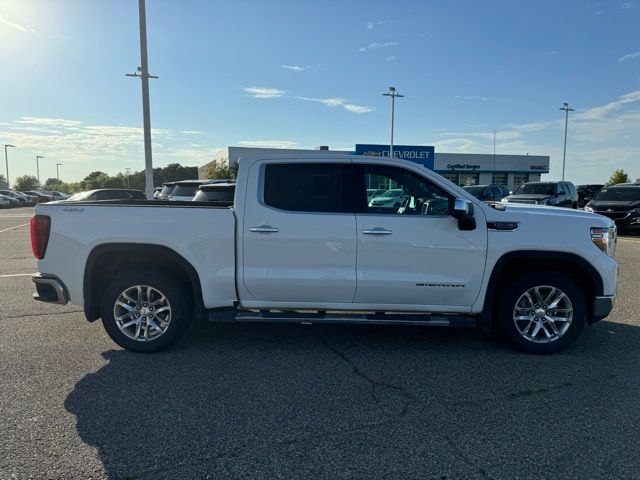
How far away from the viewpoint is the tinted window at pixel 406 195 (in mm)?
4828

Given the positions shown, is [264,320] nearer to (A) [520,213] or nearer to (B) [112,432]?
(B) [112,432]

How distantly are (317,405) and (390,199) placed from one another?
84.4 inches

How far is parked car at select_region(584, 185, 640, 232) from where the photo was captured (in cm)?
1577

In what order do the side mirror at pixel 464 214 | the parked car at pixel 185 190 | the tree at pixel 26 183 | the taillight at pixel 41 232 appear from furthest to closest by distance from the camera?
the tree at pixel 26 183 → the parked car at pixel 185 190 → the taillight at pixel 41 232 → the side mirror at pixel 464 214

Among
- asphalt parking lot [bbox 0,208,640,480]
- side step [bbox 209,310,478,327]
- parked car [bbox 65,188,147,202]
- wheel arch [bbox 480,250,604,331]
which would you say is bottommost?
asphalt parking lot [bbox 0,208,640,480]

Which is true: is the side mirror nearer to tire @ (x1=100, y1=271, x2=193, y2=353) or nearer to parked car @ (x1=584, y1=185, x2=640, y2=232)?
tire @ (x1=100, y1=271, x2=193, y2=353)

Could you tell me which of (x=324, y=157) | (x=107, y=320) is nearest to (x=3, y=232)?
(x=107, y=320)

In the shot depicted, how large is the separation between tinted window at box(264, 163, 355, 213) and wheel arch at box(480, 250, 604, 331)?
161 centimetres

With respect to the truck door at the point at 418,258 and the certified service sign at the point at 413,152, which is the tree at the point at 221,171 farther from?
the truck door at the point at 418,258

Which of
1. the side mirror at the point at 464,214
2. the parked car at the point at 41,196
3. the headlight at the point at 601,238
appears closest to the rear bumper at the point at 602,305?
the headlight at the point at 601,238

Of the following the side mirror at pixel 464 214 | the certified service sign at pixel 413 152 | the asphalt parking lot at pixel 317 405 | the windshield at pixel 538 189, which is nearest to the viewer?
the asphalt parking lot at pixel 317 405

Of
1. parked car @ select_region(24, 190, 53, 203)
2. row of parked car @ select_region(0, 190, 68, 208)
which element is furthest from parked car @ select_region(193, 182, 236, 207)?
parked car @ select_region(24, 190, 53, 203)

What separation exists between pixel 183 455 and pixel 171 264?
2.33 meters

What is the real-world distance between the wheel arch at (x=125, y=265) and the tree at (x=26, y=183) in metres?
100
